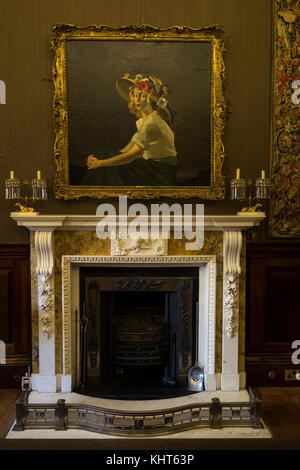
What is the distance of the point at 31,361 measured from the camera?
4.02m

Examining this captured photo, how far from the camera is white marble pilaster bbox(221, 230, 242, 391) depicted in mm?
3824

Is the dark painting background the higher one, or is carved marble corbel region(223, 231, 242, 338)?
the dark painting background

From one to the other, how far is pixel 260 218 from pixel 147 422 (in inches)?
78.2

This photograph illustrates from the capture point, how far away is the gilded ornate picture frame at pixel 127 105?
12.3 ft

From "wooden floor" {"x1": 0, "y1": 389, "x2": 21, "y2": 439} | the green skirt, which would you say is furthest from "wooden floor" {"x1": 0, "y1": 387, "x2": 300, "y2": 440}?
the green skirt

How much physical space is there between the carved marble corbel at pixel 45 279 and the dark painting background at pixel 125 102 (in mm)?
620

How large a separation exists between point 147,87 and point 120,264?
1.69 meters

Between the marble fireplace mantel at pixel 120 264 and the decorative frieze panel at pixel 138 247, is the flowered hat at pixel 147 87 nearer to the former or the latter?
the marble fireplace mantel at pixel 120 264

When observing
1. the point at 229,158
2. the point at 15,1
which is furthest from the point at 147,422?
the point at 15,1

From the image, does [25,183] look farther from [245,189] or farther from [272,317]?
[272,317]

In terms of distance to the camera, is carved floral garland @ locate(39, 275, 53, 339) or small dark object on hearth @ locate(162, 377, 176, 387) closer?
carved floral garland @ locate(39, 275, 53, 339)

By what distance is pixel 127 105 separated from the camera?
12.6ft

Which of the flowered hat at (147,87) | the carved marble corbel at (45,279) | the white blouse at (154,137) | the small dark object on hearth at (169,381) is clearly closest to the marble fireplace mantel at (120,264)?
the carved marble corbel at (45,279)

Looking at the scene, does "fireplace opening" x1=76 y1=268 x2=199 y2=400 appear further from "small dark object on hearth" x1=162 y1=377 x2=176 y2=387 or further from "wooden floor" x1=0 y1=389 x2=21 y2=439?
"wooden floor" x1=0 y1=389 x2=21 y2=439
